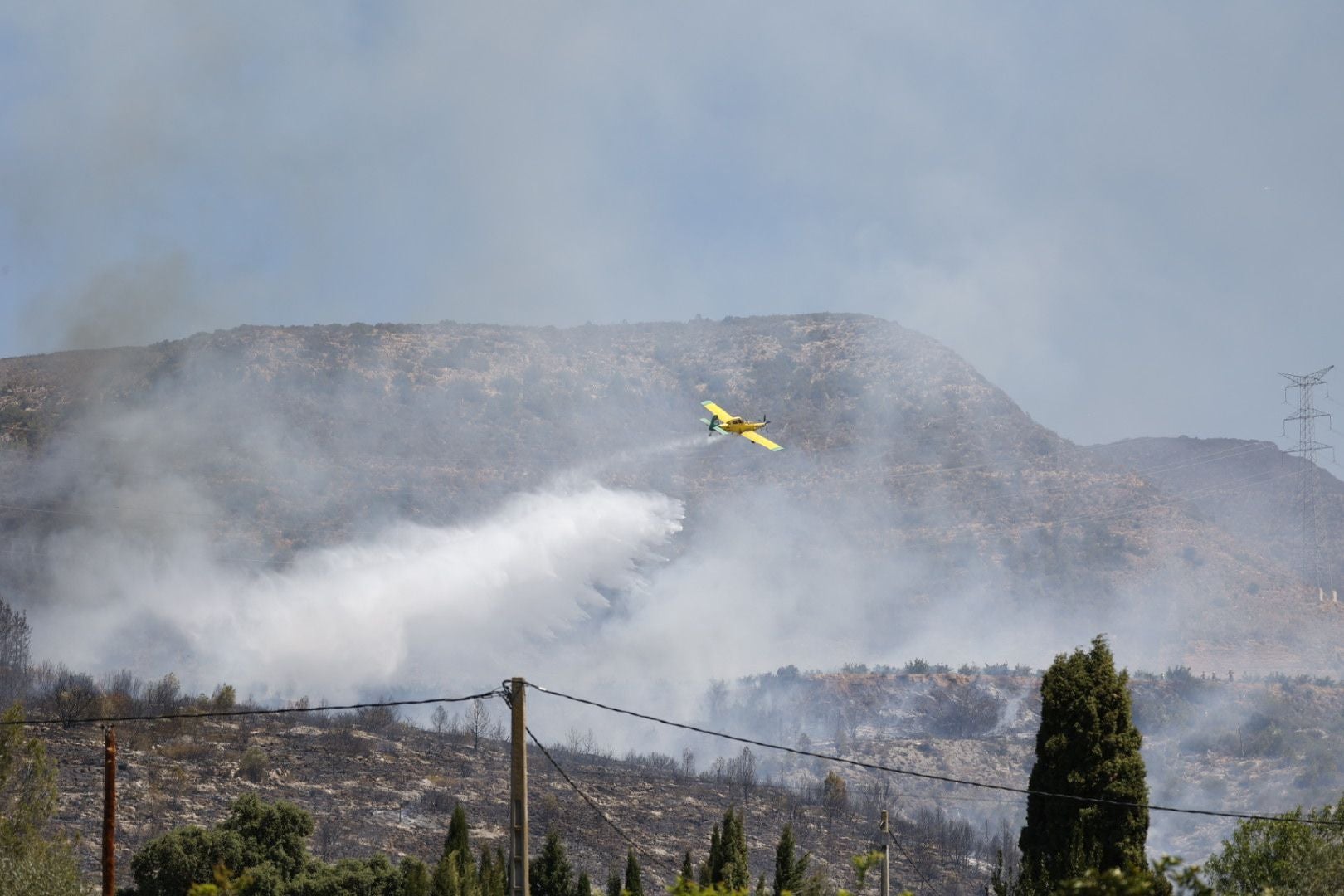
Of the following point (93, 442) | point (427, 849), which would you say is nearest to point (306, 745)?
point (427, 849)

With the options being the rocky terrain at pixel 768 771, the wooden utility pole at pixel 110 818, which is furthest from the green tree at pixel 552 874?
the wooden utility pole at pixel 110 818

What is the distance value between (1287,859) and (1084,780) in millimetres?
9548

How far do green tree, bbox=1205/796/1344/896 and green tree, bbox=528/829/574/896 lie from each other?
24351mm

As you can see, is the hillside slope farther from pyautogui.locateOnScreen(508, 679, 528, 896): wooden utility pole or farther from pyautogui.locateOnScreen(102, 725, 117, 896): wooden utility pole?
pyautogui.locateOnScreen(508, 679, 528, 896): wooden utility pole

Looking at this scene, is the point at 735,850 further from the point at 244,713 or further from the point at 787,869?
the point at 244,713

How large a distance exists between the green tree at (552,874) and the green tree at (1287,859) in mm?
24351

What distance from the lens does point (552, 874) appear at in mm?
60375

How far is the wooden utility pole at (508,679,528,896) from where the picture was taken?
2806 cm

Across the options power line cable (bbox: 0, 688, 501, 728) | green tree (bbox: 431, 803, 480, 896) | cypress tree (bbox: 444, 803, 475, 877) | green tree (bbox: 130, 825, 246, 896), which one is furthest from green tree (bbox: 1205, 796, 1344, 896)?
green tree (bbox: 130, 825, 246, 896)

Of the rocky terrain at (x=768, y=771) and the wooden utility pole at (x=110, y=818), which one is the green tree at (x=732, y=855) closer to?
the rocky terrain at (x=768, y=771)

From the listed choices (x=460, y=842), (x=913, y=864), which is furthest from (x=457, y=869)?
(x=913, y=864)

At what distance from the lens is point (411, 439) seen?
7717 inches

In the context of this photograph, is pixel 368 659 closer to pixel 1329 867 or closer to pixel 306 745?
pixel 306 745

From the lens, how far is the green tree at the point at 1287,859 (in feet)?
137
